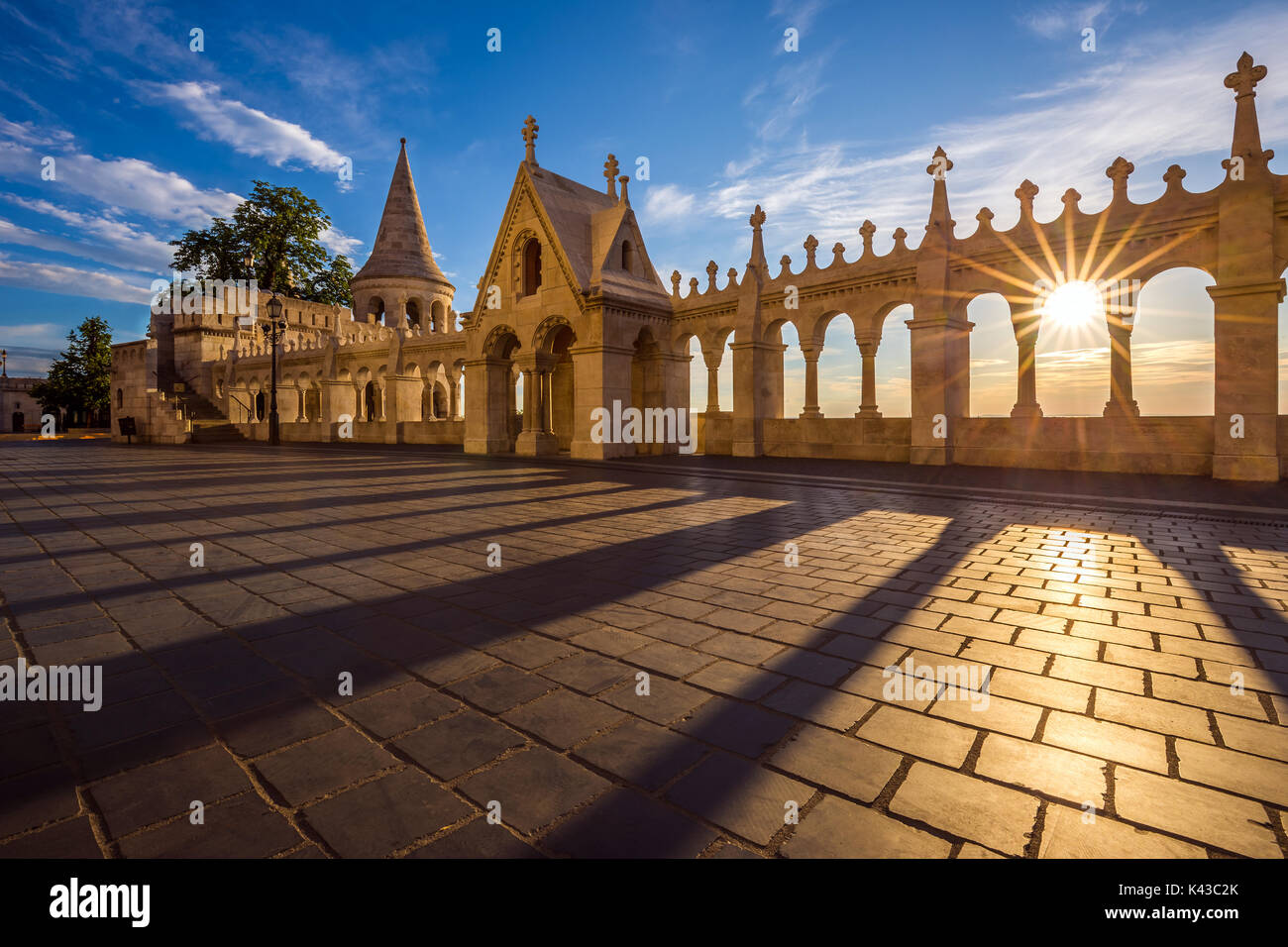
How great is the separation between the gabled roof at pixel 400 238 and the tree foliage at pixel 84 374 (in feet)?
85.5

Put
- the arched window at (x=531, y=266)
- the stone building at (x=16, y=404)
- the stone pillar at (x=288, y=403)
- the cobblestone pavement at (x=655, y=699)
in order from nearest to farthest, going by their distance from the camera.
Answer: the cobblestone pavement at (x=655, y=699)
the arched window at (x=531, y=266)
the stone pillar at (x=288, y=403)
the stone building at (x=16, y=404)

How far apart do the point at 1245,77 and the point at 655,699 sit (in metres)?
17.9

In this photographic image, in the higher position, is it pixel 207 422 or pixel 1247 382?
pixel 207 422

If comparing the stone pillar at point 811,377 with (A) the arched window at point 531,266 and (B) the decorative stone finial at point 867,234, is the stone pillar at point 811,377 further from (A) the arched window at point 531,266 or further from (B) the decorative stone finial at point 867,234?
(A) the arched window at point 531,266

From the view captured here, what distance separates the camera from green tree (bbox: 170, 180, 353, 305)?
4688 cm

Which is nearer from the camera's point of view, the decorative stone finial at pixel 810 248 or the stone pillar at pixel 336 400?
the decorative stone finial at pixel 810 248

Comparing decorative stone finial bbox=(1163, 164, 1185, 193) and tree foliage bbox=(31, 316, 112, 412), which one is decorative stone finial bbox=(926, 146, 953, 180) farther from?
tree foliage bbox=(31, 316, 112, 412)

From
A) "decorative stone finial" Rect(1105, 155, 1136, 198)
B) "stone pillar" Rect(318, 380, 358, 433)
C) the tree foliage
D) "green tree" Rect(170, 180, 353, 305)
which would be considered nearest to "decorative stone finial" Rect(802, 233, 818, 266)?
"decorative stone finial" Rect(1105, 155, 1136, 198)

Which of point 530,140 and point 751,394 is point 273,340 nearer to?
point 530,140

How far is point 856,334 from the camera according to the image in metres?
18.2

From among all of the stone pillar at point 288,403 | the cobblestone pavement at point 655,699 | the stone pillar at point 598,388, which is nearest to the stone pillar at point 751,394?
the stone pillar at point 598,388

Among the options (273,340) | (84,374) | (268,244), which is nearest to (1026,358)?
(273,340)

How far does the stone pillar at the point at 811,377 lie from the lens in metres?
19.0
